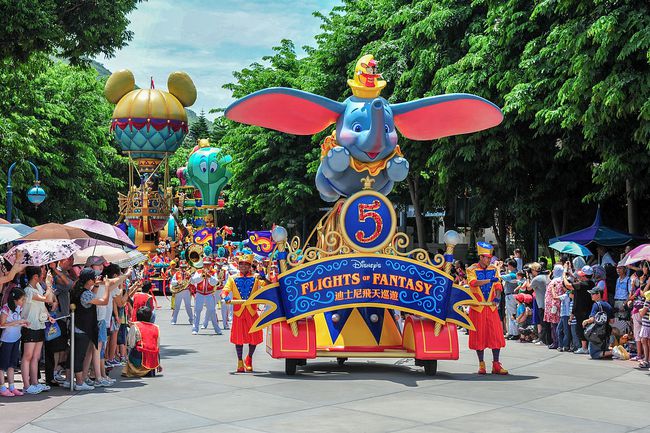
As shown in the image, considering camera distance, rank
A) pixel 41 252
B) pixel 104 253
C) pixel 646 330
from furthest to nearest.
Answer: pixel 104 253 < pixel 646 330 < pixel 41 252

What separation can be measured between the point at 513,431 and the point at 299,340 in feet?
15.0

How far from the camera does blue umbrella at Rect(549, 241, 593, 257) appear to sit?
60.6 feet

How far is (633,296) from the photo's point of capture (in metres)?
14.5

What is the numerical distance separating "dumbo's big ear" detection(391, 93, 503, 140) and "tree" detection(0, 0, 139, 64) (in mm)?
5974

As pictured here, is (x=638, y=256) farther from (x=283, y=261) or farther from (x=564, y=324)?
(x=283, y=261)

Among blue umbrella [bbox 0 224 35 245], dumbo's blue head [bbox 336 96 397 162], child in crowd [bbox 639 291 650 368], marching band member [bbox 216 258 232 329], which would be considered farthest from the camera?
marching band member [bbox 216 258 232 329]

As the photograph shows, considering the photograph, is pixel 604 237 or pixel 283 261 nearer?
pixel 283 261

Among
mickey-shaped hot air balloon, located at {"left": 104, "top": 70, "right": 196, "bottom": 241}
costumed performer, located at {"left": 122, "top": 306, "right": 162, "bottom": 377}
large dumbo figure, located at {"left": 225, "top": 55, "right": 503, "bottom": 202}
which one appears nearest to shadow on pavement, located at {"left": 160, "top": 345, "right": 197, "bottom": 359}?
costumed performer, located at {"left": 122, "top": 306, "right": 162, "bottom": 377}

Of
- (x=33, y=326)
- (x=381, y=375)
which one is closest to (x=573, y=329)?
(x=381, y=375)

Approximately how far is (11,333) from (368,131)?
6.24 m

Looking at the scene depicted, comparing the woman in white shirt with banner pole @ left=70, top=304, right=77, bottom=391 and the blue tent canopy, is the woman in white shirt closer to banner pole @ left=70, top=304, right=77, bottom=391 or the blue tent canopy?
banner pole @ left=70, top=304, right=77, bottom=391

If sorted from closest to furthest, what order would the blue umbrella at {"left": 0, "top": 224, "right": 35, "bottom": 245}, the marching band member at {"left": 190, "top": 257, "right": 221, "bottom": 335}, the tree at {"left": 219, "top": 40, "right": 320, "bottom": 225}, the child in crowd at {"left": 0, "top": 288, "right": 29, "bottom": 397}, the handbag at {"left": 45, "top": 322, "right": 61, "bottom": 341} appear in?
the child in crowd at {"left": 0, "top": 288, "right": 29, "bottom": 397} → the handbag at {"left": 45, "top": 322, "right": 61, "bottom": 341} → the blue umbrella at {"left": 0, "top": 224, "right": 35, "bottom": 245} → the marching band member at {"left": 190, "top": 257, "right": 221, "bottom": 335} → the tree at {"left": 219, "top": 40, "right": 320, "bottom": 225}

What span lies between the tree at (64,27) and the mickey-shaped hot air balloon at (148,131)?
19741 mm

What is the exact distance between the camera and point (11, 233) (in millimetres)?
11805
